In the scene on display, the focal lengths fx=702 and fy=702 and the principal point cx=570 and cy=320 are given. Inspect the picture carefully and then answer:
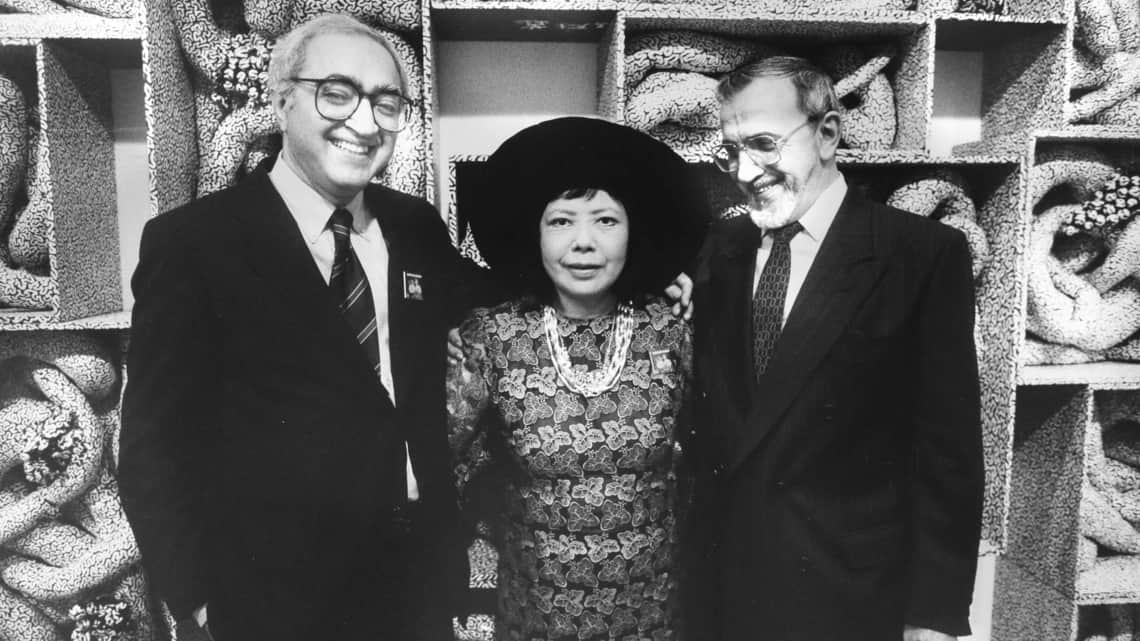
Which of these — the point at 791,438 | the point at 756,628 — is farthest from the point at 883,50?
the point at 756,628

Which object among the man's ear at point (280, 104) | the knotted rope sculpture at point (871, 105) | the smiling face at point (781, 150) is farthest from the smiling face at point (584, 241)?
the knotted rope sculpture at point (871, 105)

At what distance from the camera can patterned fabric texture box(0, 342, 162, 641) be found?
1448mm

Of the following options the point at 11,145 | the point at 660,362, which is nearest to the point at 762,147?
the point at 660,362

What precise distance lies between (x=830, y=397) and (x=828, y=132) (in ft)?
1.42

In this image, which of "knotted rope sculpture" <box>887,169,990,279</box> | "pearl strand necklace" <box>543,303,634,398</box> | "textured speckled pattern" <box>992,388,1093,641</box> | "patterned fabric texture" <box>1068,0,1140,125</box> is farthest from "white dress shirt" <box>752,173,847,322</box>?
"textured speckled pattern" <box>992,388,1093,641</box>

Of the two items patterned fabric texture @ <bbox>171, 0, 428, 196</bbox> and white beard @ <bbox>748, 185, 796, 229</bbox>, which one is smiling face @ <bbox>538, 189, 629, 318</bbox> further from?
patterned fabric texture @ <bbox>171, 0, 428, 196</bbox>

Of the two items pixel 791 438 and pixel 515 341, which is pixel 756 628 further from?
A: pixel 515 341

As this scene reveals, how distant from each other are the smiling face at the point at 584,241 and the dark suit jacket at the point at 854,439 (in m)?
0.23

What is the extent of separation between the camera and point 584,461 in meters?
1.11

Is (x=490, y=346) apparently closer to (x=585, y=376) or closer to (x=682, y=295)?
(x=585, y=376)

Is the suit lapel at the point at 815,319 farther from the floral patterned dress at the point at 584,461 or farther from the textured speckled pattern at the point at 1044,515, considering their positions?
the textured speckled pattern at the point at 1044,515

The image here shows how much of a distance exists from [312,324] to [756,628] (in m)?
0.89

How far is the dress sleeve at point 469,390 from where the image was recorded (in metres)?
1.16

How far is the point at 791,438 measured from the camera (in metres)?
1.11
